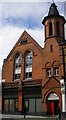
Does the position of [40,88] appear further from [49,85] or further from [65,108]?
[65,108]

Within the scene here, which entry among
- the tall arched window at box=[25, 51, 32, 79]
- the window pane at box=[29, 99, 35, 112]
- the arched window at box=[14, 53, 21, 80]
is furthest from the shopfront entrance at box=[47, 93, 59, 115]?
the arched window at box=[14, 53, 21, 80]

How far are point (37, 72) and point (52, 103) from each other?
513 centimetres

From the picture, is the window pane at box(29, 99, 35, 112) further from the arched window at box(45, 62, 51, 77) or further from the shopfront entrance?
the arched window at box(45, 62, 51, 77)

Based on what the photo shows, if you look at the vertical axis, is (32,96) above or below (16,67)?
below

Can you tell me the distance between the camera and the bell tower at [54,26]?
38.8 m

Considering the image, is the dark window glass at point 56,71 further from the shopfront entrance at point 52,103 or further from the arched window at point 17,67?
the arched window at point 17,67

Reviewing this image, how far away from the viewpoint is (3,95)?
41.4 meters

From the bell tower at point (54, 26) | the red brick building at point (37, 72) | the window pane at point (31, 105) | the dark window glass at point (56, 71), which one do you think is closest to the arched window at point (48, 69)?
the red brick building at point (37, 72)

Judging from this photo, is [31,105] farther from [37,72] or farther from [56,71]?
[56,71]

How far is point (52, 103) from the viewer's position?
36656mm

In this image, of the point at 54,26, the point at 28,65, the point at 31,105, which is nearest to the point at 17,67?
the point at 28,65

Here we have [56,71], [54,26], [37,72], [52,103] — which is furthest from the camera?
[37,72]

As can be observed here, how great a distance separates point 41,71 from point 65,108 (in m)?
7.02

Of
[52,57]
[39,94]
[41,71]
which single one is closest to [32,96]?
[39,94]
